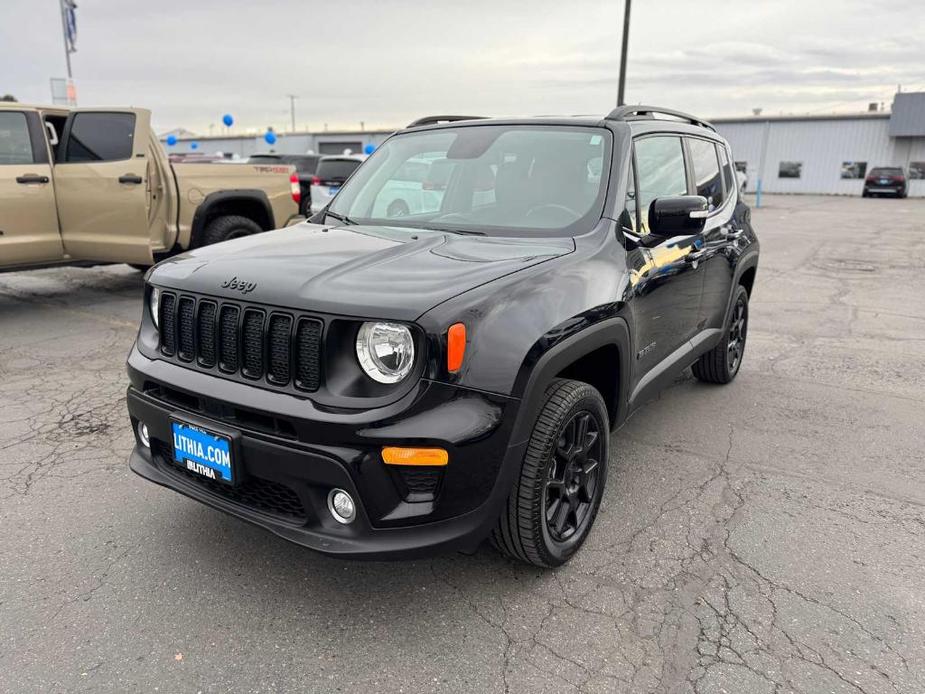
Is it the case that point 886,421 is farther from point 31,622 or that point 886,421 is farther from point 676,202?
point 31,622

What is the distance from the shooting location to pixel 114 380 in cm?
526

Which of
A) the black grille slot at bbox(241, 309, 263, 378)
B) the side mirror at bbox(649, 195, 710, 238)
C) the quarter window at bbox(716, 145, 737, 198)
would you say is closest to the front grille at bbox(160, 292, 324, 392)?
the black grille slot at bbox(241, 309, 263, 378)

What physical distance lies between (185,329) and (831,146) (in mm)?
44779

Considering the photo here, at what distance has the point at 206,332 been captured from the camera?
8.70 ft

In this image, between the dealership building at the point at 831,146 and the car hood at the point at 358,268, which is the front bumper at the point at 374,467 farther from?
the dealership building at the point at 831,146

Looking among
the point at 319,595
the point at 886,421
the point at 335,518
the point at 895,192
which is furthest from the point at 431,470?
the point at 895,192

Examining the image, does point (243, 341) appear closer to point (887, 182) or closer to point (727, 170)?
point (727, 170)

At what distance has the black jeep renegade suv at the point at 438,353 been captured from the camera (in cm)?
226

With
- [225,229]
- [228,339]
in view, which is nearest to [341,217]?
[228,339]

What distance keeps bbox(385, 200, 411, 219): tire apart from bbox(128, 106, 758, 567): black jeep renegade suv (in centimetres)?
3

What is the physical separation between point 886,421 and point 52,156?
25.8ft

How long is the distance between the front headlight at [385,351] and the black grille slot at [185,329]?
793 mm

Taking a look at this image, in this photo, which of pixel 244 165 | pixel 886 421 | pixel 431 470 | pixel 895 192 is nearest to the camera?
pixel 431 470

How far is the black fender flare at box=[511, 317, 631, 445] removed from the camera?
2.44 meters
